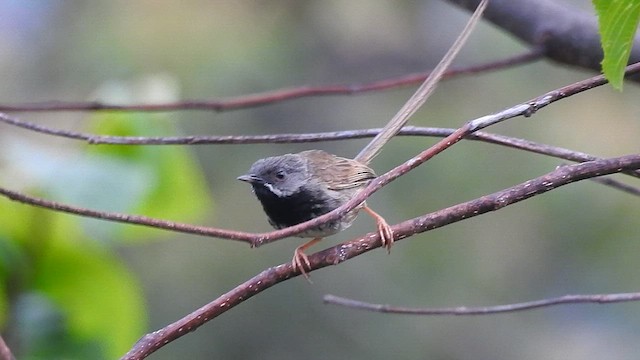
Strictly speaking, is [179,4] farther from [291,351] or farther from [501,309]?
[501,309]

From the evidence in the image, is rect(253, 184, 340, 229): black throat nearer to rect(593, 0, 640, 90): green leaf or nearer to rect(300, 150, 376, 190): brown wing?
rect(300, 150, 376, 190): brown wing

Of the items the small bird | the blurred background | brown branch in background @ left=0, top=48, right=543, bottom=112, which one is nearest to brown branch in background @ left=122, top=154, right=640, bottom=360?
brown branch in background @ left=0, top=48, right=543, bottom=112

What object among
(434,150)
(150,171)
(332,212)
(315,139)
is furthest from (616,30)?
(150,171)

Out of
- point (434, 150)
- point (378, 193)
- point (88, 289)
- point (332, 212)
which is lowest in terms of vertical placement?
point (378, 193)

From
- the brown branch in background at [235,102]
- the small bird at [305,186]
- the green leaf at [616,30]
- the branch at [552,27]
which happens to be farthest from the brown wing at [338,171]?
the green leaf at [616,30]

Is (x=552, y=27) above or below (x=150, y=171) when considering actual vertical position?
above

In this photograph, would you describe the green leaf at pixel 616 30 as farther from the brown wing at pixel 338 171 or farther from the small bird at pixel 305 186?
the brown wing at pixel 338 171

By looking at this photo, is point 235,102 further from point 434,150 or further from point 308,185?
point 434,150
